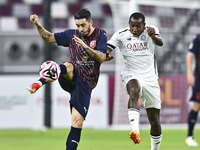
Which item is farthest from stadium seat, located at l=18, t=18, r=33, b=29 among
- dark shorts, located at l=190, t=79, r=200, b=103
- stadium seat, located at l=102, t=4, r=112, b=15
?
dark shorts, located at l=190, t=79, r=200, b=103

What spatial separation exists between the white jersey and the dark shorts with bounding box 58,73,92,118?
643 mm

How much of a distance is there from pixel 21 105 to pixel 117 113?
242 cm

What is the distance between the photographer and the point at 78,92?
6242mm

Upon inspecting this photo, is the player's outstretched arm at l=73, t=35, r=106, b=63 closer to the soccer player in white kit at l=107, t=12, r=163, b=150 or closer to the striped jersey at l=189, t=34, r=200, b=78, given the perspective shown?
the soccer player in white kit at l=107, t=12, r=163, b=150

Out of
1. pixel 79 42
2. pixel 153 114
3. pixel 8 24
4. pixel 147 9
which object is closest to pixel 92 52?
pixel 79 42

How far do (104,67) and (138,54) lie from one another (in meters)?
7.72

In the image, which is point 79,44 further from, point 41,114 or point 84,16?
point 41,114

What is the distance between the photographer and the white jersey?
21.4 feet

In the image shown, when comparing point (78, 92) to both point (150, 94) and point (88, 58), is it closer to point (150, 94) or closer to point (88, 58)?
point (88, 58)

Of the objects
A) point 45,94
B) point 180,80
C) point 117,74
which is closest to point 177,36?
point 180,80

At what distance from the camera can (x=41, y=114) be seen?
12.4 m

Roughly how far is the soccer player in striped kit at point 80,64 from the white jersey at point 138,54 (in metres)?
0.42

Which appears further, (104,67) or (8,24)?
(8,24)

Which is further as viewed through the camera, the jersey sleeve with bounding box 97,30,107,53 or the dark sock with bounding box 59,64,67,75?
the jersey sleeve with bounding box 97,30,107,53
